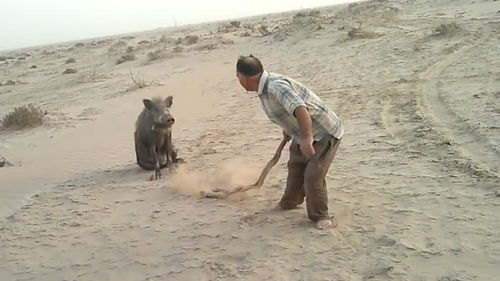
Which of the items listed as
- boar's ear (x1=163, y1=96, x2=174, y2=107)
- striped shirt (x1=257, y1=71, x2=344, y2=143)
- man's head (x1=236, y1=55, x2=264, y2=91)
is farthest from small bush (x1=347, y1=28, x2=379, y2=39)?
man's head (x1=236, y1=55, x2=264, y2=91)

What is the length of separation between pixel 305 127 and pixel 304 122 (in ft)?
0.15

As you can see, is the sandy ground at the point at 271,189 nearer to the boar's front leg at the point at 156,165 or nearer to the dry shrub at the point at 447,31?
the boar's front leg at the point at 156,165

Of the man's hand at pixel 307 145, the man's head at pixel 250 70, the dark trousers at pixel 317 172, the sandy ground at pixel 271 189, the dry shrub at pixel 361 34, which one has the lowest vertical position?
the sandy ground at pixel 271 189

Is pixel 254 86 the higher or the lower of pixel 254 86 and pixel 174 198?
the higher

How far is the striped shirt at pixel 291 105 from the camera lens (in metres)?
5.02

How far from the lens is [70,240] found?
6121mm

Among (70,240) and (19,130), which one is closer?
(70,240)

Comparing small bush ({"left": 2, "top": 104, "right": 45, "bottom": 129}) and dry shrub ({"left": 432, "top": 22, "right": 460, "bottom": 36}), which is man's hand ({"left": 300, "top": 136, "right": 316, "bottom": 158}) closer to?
small bush ({"left": 2, "top": 104, "right": 45, "bottom": 129})

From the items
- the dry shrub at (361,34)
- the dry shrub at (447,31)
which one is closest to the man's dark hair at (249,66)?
the dry shrub at (447,31)

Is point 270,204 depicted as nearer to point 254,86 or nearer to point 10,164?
point 254,86

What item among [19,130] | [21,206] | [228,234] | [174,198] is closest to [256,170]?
[174,198]

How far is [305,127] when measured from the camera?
4.95 meters

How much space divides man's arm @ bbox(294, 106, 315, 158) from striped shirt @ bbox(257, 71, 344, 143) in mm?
52

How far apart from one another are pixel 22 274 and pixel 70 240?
741 mm
